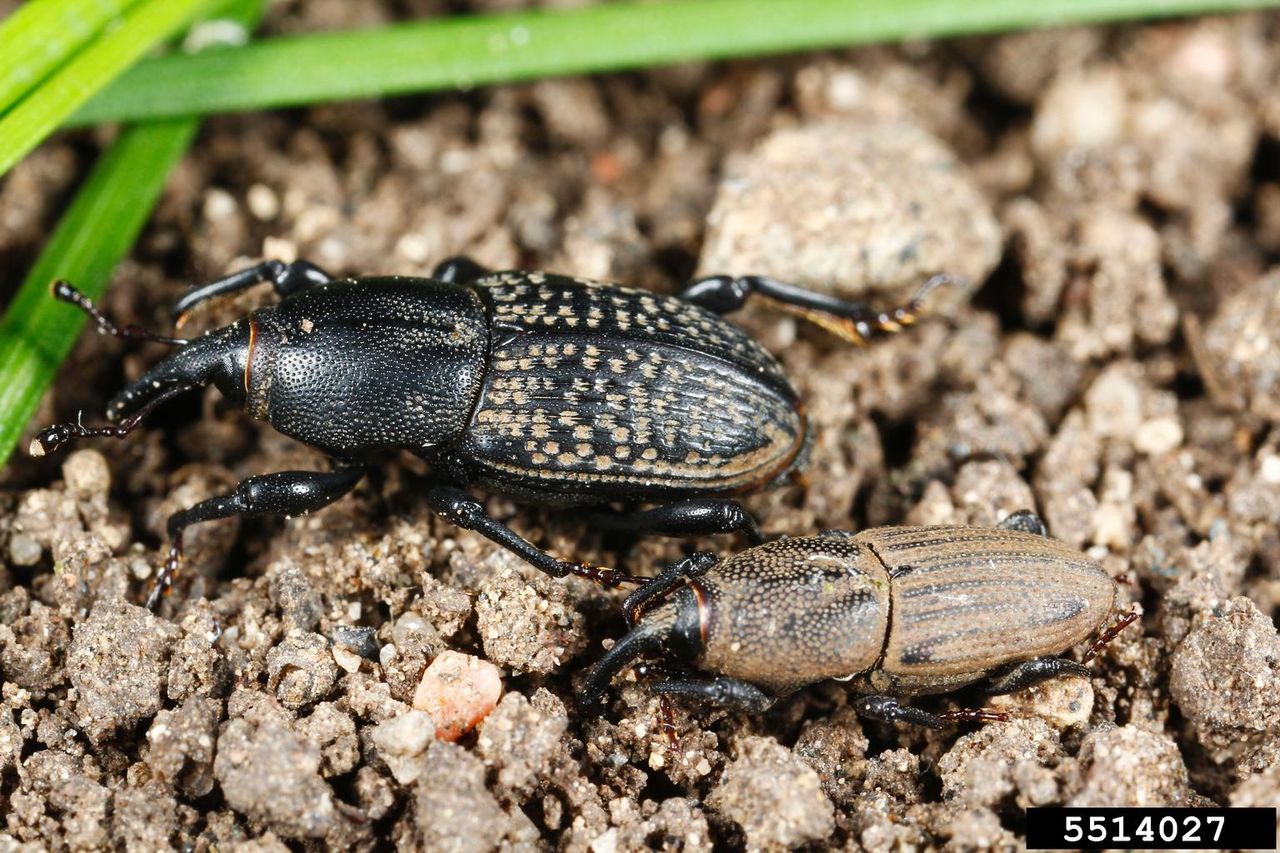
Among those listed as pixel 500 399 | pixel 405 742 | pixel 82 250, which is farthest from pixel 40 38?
pixel 405 742

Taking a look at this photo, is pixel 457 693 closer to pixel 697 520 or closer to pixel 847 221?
pixel 697 520

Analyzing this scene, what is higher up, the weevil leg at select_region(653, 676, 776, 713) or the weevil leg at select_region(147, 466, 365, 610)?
the weevil leg at select_region(147, 466, 365, 610)

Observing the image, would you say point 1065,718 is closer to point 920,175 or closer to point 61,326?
point 920,175

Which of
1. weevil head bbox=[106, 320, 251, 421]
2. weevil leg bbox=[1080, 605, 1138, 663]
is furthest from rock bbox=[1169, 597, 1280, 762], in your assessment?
weevil head bbox=[106, 320, 251, 421]

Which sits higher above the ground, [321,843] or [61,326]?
[61,326]

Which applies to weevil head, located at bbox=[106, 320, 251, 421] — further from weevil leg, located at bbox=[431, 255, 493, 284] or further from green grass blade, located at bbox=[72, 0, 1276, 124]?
green grass blade, located at bbox=[72, 0, 1276, 124]

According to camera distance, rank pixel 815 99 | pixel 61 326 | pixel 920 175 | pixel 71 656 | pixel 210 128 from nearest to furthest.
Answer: pixel 71 656 → pixel 61 326 → pixel 920 175 → pixel 210 128 → pixel 815 99

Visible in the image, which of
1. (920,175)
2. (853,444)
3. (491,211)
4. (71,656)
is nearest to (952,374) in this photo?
(853,444)
